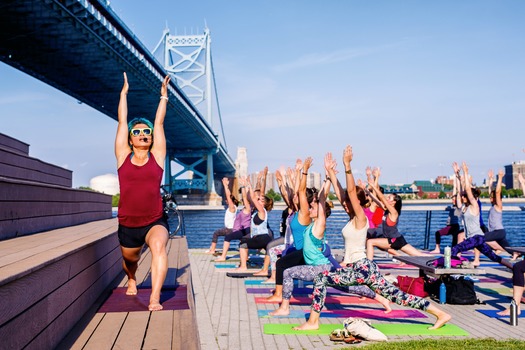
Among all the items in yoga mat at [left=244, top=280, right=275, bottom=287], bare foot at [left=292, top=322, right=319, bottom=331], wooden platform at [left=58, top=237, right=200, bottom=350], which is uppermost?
wooden platform at [left=58, top=237, right=200, bottom=350]

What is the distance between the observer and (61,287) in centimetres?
370

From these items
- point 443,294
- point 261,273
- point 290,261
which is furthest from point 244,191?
point 443,294

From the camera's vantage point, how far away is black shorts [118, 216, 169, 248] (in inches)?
192

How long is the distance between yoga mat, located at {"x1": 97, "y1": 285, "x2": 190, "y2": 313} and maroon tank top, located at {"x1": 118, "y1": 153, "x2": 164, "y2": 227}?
647mm

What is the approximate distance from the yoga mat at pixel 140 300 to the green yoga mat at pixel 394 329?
1.28m

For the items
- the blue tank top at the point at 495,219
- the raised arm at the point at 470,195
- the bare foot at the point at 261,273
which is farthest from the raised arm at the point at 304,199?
the blue tank top at the point at 495,219

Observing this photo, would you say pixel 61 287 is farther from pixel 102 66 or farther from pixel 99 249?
pixel 102 66

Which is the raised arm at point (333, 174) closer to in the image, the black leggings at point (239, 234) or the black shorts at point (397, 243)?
the black shorts at point (397, 243)

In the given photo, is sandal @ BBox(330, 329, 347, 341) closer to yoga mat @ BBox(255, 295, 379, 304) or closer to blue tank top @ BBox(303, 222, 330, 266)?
blue tank top @ BBox(303, 222, 330, 266)

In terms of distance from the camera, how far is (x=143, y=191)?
480 centimetres

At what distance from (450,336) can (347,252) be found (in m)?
1.34

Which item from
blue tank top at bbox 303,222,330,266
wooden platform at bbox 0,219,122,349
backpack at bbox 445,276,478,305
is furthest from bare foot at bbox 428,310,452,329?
wooden platform at bbox 0,219,122,349

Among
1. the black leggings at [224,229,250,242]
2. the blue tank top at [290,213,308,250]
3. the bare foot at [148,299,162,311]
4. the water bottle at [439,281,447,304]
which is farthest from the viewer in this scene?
the black leggings at [224,229,250,242]

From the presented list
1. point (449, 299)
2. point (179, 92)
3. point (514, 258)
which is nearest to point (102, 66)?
point (179, 92)
